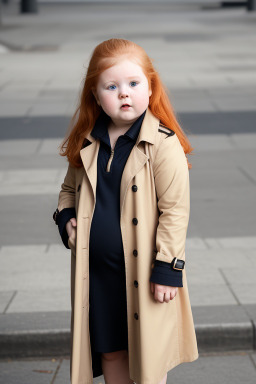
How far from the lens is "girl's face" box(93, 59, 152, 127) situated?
9.35 ft

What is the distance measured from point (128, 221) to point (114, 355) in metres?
0.64

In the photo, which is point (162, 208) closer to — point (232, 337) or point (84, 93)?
point (84, 93)

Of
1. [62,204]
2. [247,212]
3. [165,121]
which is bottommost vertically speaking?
[247,212]

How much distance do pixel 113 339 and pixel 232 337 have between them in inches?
57.1

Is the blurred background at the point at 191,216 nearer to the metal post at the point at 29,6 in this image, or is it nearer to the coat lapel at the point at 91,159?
the coat lapel at the point at 91,159

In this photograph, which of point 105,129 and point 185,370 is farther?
point 185,370

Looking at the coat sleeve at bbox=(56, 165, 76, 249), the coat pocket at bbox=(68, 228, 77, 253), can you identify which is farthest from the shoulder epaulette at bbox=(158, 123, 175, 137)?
the coat pocket at bbox=(68, 228, 77, 253)

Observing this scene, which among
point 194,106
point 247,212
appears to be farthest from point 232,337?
point 194,106

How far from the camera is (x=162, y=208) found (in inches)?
115

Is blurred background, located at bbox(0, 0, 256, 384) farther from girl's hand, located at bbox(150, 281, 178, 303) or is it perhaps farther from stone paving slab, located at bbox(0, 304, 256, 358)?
girl's hand, located at bbox(150, 281, 178, 303)

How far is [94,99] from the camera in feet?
10.2

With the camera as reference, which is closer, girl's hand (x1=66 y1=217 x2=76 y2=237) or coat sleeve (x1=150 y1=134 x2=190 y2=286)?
coat sleeve (x1=150 y1=134 x2=190 y2=286)

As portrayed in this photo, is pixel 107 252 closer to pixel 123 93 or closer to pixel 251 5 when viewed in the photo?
pixel 123 93

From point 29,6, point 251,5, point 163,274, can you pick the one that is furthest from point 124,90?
point 29,6
